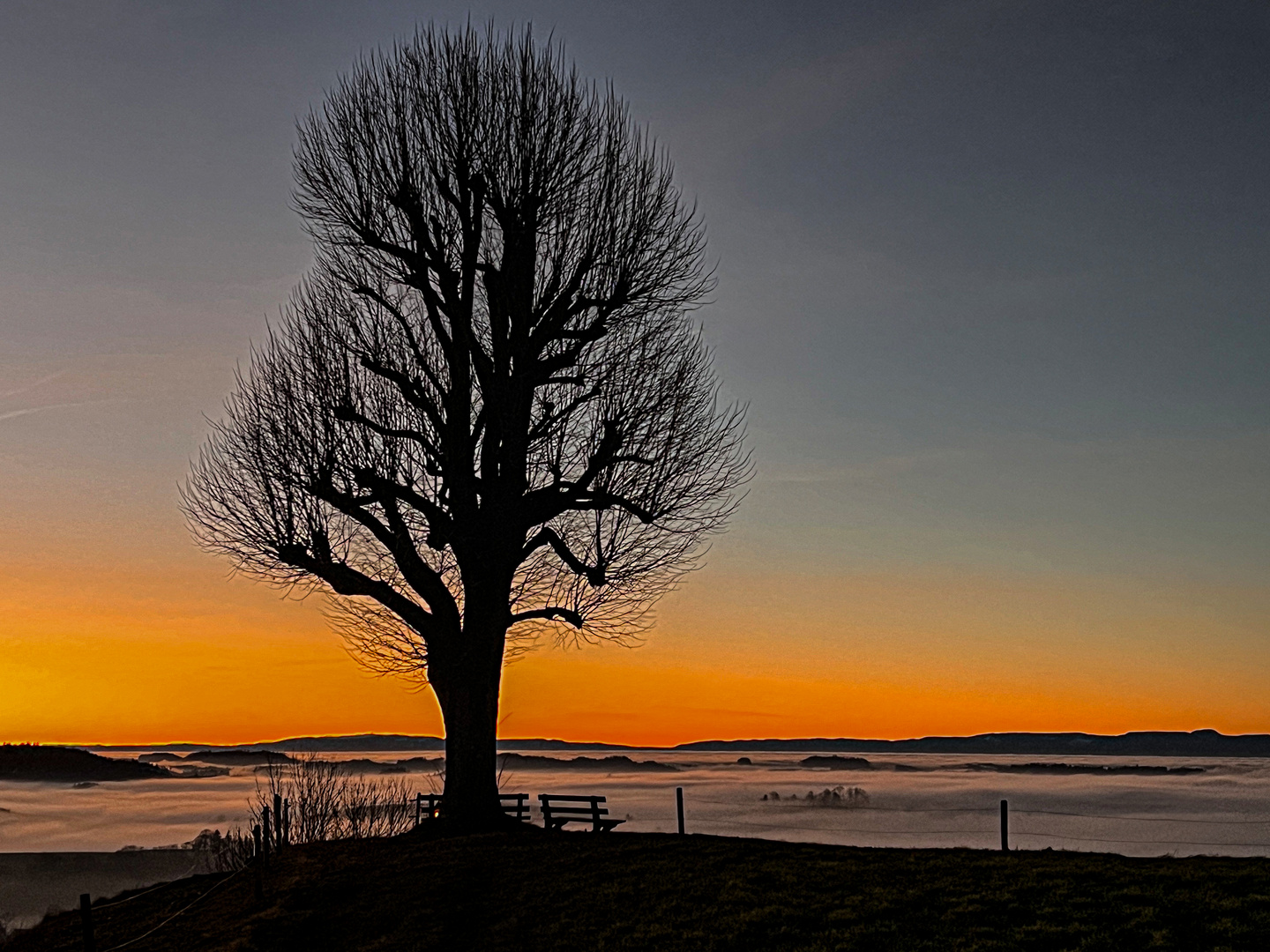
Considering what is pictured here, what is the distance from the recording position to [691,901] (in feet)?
63.5

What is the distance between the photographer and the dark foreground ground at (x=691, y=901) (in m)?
16.1

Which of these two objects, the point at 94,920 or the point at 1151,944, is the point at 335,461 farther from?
the point at 1151,944

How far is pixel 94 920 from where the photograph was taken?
25.7 meters

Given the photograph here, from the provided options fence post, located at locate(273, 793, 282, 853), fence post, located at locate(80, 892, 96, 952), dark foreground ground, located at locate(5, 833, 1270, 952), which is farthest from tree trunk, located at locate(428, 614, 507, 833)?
fence post, located at locate(80, 892, 96, 952)

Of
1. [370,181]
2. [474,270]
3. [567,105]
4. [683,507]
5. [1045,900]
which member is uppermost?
[567,105]

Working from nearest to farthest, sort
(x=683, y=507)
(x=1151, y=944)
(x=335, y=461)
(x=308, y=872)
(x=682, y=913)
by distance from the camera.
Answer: (x=1151, y=944) → (x=682, y=913) → (x=308, y=872) → (x=335, y=461) → (x=683, y=507)

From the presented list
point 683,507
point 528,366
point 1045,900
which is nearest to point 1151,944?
point 1045,900

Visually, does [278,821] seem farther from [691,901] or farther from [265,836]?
[691,901]

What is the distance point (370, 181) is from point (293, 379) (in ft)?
16.6

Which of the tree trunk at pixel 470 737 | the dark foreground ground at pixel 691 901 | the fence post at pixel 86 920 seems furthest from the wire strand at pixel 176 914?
the tree trunk at pixel 470 737

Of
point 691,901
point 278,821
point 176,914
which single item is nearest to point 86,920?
point 176,914

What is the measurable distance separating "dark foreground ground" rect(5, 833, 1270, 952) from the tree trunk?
126 cm

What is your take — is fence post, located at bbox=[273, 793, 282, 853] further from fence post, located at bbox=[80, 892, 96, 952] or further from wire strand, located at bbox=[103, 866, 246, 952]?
fence post, located at bbox=[80, 892, 96, 952]

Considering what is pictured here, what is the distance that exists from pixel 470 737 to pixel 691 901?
8879 mm
